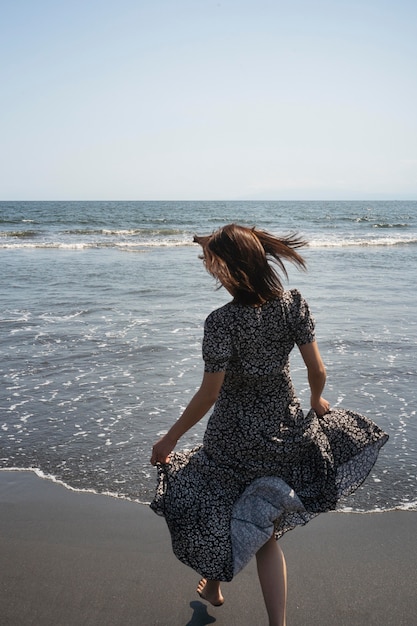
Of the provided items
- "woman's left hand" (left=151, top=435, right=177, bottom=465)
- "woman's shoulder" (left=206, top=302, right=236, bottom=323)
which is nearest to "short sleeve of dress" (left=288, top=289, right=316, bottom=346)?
"woman's shoulder" (left=206, top=302, right=236, bottom=323)

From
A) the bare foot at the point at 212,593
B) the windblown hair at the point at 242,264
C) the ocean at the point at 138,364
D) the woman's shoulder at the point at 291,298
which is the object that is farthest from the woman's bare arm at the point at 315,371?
the ocean at the point at 138,364

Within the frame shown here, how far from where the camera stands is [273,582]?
113 inches

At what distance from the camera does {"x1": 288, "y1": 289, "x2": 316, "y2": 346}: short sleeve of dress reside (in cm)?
282

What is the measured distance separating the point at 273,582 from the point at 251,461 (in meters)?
0.54

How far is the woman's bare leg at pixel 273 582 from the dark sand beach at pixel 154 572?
0.34m

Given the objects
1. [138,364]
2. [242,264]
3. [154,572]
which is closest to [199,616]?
[154,572]

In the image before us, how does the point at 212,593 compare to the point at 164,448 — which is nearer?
the point at 164,448

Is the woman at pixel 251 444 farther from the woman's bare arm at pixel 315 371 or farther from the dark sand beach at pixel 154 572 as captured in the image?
the dark sand beach at pixel 154 572

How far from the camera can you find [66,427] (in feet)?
18.4

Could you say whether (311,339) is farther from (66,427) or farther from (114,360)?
(114,360)

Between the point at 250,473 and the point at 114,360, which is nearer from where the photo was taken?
the point at 250,473

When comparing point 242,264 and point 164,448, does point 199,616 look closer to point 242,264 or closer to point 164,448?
point 164,448

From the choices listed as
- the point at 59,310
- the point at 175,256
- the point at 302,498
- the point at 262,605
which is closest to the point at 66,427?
the point at 262,605

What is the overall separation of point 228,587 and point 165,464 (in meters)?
0.97
